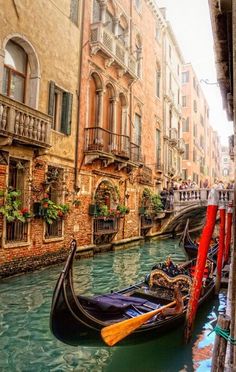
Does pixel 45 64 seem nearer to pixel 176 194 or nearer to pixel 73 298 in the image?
pixel 73 298

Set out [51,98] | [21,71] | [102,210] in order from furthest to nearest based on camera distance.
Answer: [102,210]
[51,98]
[21,71]

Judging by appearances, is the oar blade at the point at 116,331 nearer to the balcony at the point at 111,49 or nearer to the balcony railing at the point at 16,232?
the balcony railing at the point at 16,232

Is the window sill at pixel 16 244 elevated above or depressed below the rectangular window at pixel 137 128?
below

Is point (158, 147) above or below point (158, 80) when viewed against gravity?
below

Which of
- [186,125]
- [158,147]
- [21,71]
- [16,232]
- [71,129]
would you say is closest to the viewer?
[16,232]

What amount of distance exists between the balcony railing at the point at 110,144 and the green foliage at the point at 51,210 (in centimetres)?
227

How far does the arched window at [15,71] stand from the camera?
7473 mm

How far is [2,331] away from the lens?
4.27 m

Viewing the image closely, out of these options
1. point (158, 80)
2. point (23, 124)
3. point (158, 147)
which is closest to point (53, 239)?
point (23, 124)

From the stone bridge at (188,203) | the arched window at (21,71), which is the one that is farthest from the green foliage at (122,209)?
the arched window at (21,71)

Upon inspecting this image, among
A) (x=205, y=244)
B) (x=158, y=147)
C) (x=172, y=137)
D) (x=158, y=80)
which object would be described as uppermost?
(x=158, y=80)

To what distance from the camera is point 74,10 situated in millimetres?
9695

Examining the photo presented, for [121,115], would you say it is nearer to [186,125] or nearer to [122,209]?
[122,209]

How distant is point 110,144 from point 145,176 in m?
3.57
